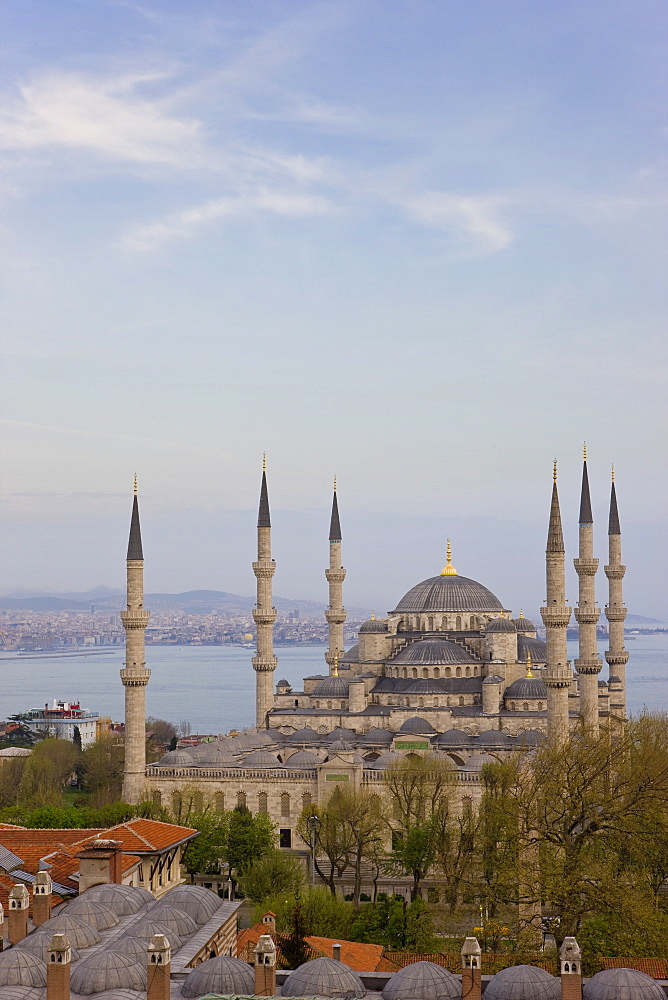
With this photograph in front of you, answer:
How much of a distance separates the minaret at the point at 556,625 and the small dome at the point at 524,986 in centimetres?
1835

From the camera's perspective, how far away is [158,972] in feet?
45.6

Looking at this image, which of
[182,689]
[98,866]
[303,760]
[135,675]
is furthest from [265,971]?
[182,689]

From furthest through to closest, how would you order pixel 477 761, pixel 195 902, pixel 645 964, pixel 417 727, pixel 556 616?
pixel 417 727
pixel 556 616
pixel 477 761
pixel 195 902
pixel 645 964

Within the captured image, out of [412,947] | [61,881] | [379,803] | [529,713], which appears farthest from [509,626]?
[61,881]

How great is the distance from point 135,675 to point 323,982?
2130 centimetres

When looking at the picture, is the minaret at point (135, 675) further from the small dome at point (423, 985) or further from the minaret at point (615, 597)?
the small dome at point (423, 985)

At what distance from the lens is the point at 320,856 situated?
32.7 metres

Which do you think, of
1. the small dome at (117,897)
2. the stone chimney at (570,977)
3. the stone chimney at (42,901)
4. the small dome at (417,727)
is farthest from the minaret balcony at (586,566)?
the stone chimney at (570,977)

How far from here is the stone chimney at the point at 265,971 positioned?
47.3 ft

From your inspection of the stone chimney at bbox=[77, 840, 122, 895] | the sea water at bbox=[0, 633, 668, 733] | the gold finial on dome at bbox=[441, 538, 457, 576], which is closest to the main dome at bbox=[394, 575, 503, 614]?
the gold finial on dome at bbox=[441, 538, 457, 576]

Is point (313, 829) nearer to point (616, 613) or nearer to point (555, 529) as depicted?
point (555, 529)

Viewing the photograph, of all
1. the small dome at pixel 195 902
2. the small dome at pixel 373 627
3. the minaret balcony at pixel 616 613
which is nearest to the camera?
the small dome at pixel 195 902

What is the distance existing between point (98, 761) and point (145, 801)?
59.8 ft

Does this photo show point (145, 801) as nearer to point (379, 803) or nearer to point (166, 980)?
point (379, 803)
